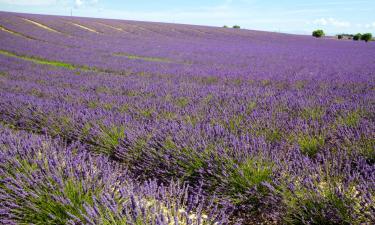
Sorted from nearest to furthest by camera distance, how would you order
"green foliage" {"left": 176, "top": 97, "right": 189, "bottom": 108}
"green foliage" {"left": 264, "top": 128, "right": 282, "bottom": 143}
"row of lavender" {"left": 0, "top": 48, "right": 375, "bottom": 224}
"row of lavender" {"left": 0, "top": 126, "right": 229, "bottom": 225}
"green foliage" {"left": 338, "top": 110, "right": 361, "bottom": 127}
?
1. "row of lavender" {"left": 0, "top": 126, "right": 229, "bottom": 225}
2. "row of lavender" {"left": 0, "top": 48, "right": 375, "bottom": 224}
3. "green foliage" {"left": 264, "top": 128, "right": 282, "bottom": 143}
4. "green foliage" {"left": 338, "top": 110, "right": 361, "bottom": 127}
5. "green foliage" {"left": 176, "top": 97, "right": 189, "bottom": 108}

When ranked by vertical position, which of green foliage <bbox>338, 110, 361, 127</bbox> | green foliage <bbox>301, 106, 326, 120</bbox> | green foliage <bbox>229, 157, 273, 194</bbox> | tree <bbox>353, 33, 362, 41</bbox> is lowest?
green foliage <bbox>229, 157, 273, 194</bbox>

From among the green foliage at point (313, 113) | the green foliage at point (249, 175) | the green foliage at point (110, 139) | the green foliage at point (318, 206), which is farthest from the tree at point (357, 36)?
the green foliage at point (318, 206)

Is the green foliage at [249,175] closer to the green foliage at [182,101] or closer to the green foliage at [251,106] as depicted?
the green foliage at [251,106]

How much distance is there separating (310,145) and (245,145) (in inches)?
34.5

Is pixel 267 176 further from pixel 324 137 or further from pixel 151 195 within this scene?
pixel 324 137

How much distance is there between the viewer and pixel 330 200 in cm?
184

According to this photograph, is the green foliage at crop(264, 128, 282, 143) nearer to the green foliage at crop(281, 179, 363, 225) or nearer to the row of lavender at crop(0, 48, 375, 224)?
the row of lavender at crop(0, 48, 375, 224)

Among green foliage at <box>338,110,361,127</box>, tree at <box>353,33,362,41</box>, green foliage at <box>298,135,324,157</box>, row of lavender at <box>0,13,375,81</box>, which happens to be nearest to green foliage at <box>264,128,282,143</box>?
green foliage at <box>298,135,324,157</box>

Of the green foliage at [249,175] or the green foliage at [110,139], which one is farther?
the green foliage at [110,139]

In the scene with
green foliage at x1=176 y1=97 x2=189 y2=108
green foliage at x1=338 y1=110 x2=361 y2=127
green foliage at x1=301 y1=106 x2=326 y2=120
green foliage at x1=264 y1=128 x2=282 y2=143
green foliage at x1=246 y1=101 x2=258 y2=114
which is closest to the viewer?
green foliage at x1=264 y1=128 x2=282 y2=143

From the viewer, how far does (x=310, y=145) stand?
2980 mm

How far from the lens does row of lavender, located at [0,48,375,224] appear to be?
6.39 ft

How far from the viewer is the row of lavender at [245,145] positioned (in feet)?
6.39

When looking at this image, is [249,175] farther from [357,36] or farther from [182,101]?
[357,36]
